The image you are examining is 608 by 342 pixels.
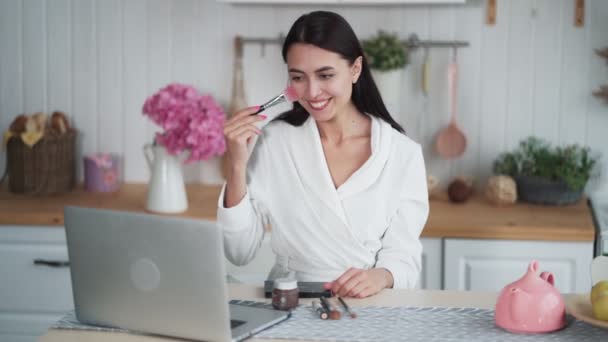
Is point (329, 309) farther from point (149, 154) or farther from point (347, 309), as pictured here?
point (149, 154)

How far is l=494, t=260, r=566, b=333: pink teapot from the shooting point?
184 centimetres

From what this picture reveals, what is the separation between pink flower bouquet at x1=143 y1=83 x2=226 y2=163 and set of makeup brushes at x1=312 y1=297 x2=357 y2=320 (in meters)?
1.41

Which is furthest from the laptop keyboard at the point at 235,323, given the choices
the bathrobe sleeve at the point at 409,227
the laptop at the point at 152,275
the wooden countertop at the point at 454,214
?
the wooden countertop at the point at 454,214

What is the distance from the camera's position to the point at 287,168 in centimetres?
249

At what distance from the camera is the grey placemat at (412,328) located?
71.6 inches

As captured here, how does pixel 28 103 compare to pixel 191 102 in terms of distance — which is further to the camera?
pixel 28 103

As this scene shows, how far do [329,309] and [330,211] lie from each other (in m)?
0.52

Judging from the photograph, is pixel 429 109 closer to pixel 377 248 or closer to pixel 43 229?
pixel 377 248

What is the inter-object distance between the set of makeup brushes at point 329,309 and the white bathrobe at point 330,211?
0.38 m

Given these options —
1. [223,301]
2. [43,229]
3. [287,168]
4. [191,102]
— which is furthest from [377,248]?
[43,229]

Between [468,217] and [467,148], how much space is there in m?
0.46

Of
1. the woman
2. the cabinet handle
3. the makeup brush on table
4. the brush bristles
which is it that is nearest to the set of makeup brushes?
the makeup brush on table

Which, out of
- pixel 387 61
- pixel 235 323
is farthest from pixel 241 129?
pixel 387 61

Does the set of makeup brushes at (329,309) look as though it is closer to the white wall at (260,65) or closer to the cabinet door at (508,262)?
the cabinet door at (508,262)
